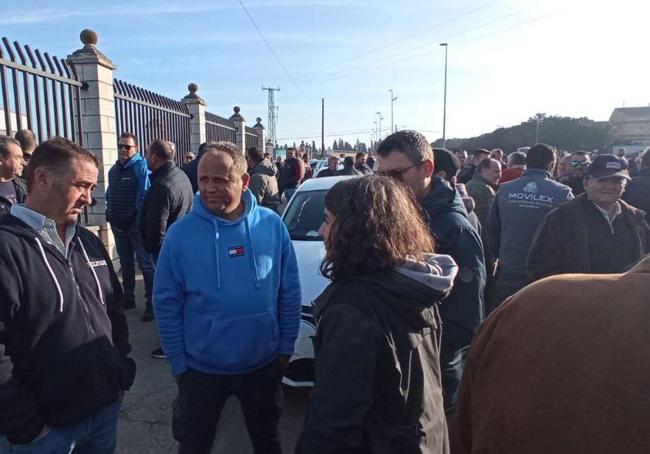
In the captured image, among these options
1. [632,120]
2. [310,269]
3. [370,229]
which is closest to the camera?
[370,229]

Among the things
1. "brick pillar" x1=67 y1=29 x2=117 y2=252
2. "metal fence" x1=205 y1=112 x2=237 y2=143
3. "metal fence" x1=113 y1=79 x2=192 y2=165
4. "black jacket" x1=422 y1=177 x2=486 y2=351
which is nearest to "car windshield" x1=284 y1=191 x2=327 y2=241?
"black jacket" x1=422 y1=177 x2=486 y2=351

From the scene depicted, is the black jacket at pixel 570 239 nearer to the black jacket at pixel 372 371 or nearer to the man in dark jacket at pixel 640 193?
the man in dark jacket at pixel 640 193

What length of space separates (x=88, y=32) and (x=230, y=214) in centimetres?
611

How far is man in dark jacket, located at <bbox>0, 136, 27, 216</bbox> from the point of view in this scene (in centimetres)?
359

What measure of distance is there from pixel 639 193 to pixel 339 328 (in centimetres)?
445

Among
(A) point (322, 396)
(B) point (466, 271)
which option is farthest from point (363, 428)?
(B) point (466, 271)

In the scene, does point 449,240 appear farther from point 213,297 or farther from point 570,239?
point 570,239

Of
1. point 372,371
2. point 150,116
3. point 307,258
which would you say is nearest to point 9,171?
point 307,258

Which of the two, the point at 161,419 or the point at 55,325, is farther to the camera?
the point at 161,419

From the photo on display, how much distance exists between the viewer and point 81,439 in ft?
6.01

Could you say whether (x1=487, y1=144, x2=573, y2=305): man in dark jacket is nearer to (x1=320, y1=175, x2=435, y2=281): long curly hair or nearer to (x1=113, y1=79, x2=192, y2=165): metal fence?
(x1=320, y1=175, x2=435, y2=281): long curly hair

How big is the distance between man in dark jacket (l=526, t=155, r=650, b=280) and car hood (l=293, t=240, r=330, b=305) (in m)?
1.55

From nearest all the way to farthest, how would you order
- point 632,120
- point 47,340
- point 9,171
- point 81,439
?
1. point 47,340
2. point 81,439
3. point 9,171
4. point 632,120

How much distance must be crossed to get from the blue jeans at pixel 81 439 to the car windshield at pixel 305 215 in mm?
2772
